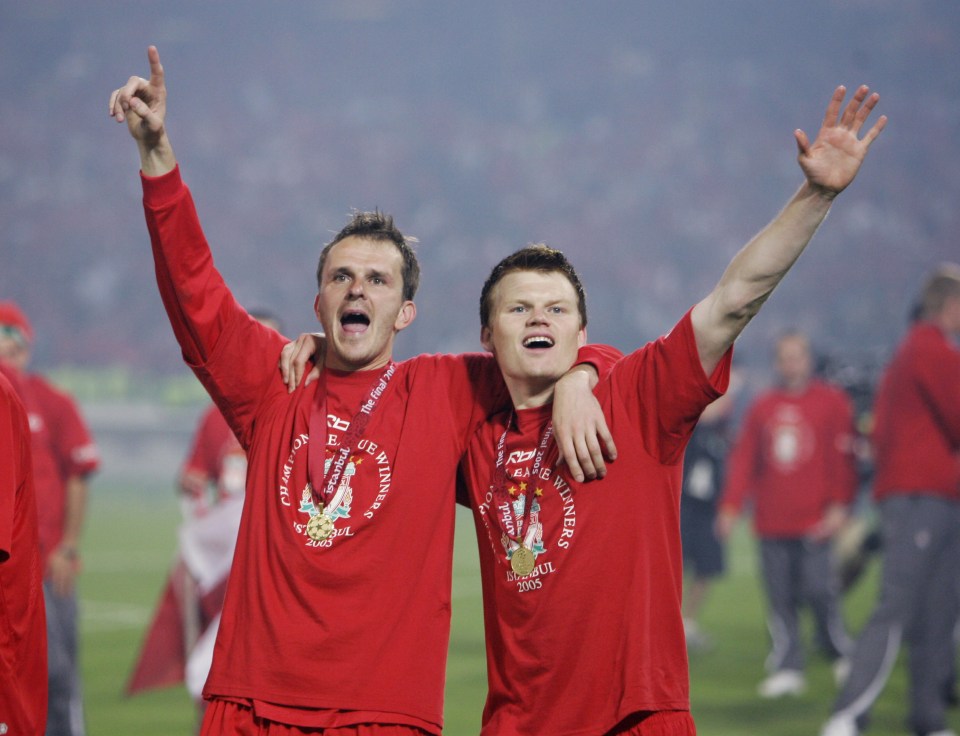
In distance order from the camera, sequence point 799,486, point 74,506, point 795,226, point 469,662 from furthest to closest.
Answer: point 469,662, point 799,486, point 74,506, point 795,226

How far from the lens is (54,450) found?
7.01 m

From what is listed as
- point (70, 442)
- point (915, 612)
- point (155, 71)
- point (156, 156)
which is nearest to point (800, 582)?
point (915, 612)

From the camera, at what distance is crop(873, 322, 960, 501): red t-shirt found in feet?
21.5

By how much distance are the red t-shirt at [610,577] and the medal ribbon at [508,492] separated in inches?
0.6

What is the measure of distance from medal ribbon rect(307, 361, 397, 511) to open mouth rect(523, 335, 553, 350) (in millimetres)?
427

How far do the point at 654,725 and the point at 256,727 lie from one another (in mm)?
989

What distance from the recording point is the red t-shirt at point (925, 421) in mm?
6566

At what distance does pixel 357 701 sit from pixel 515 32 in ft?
103

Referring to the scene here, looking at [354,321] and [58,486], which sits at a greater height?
[58,486]

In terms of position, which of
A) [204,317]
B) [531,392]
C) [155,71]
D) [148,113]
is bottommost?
[531,392]

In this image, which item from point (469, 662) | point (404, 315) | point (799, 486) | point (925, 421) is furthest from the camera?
point (469, 662)

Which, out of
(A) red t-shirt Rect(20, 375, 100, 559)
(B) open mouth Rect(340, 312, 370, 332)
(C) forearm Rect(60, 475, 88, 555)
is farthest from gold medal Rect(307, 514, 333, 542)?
(C) forearm Rect(60, 475, 88, 555)

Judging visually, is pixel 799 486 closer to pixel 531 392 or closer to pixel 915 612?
pixel 915 612

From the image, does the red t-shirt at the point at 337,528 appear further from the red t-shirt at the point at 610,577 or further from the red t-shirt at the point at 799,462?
the red t-shirt at the point at 799,462
